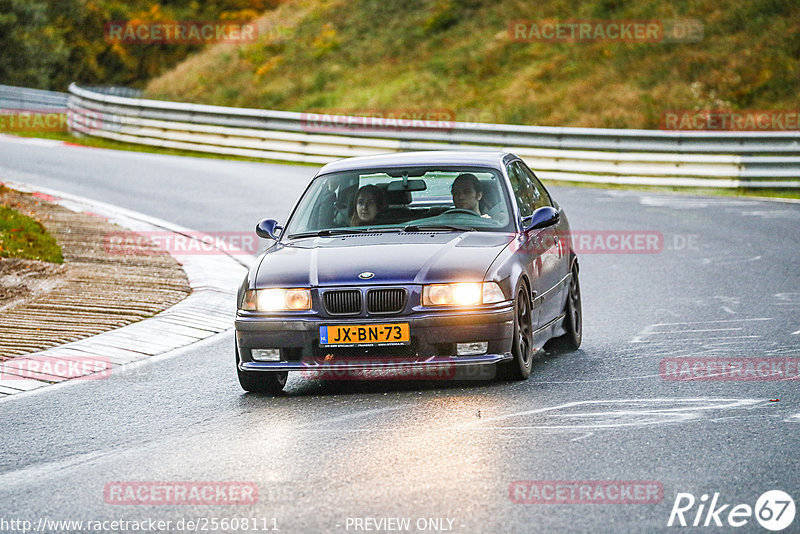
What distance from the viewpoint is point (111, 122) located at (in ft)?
106

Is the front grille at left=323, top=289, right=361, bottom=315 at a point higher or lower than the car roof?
lower

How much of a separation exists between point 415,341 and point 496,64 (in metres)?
32.2

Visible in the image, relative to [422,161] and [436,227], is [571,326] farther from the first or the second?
[422,161]

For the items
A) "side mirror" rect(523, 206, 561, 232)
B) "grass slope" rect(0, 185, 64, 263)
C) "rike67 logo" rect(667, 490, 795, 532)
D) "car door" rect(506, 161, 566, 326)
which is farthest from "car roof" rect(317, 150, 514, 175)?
"grass slope" rect(0, 185, 64, 263)

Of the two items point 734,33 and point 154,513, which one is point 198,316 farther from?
point 734,33

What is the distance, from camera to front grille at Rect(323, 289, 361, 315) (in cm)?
827

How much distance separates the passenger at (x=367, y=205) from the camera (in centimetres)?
948

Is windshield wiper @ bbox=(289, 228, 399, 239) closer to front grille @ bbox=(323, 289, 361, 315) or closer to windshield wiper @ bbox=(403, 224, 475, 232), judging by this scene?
windshield wiper @ bbox=(403, 224, 475, 232)

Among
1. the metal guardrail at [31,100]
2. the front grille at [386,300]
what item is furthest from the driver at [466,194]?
the metal guardrail at [31,100]

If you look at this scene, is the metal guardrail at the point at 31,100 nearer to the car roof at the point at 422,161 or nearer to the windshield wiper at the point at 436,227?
the car roof at the point at 422,161

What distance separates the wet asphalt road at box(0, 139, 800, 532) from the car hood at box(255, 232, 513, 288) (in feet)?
2.49

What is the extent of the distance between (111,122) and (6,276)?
19.8m

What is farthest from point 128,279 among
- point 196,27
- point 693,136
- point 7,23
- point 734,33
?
point 196,27

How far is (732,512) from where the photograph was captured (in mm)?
5547
